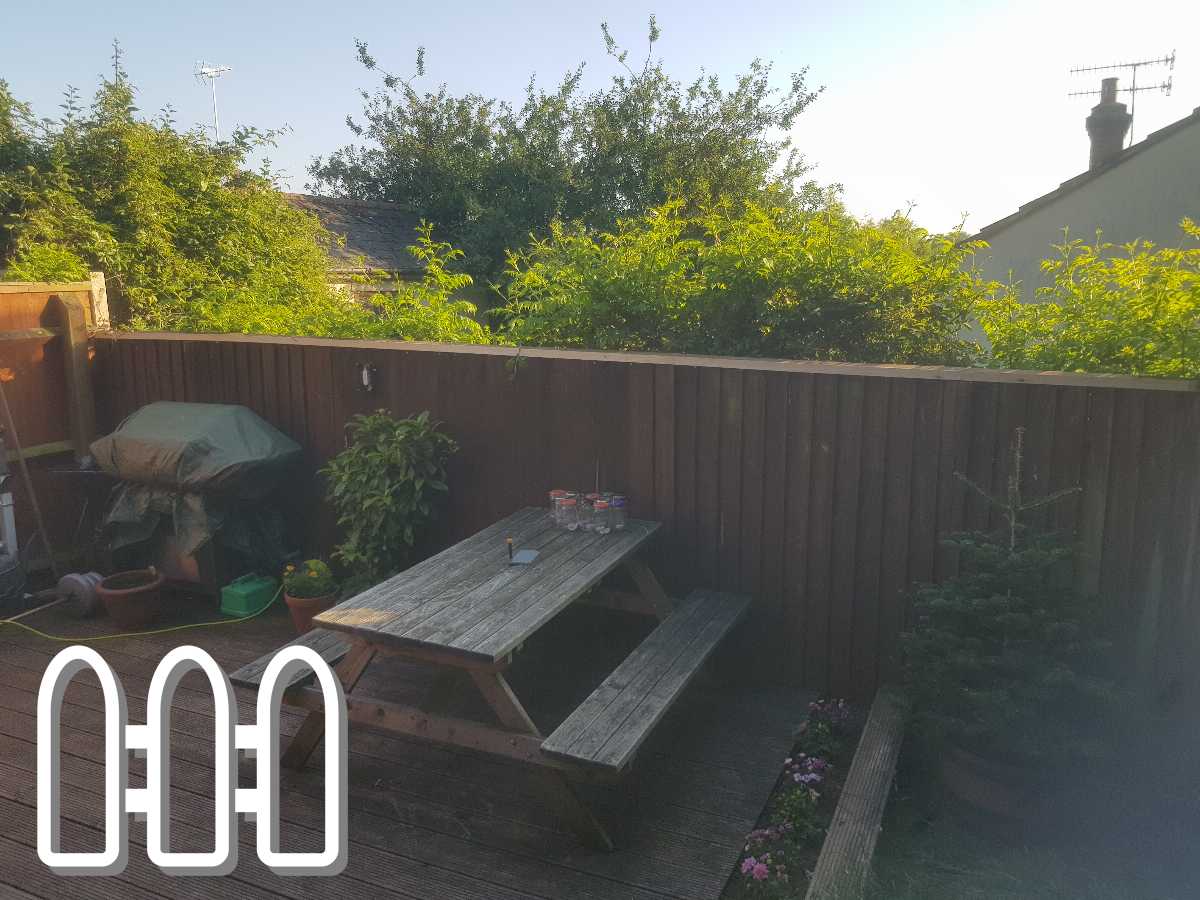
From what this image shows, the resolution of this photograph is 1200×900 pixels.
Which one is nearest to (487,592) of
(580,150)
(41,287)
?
(41,287)

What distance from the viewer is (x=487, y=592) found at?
3.59m

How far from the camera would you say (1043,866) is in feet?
9.94

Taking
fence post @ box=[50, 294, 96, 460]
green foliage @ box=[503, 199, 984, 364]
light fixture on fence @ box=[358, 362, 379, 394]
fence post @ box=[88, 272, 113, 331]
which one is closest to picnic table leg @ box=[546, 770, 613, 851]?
green foliage @ box=[503, 199, 984, 364]

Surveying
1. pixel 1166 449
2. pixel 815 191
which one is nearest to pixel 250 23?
pixel 815 191

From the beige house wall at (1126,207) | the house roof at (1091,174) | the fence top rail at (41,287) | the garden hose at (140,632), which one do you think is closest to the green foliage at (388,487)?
the garden hose at (140,632)

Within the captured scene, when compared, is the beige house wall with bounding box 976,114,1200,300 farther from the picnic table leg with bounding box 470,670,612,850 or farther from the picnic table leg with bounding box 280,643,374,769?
the picnic table leg with bounding box 280,643,374,769

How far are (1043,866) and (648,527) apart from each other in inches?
84.5

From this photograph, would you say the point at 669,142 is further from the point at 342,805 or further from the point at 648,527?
the point at 342,805

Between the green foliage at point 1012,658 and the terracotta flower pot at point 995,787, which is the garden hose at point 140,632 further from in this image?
the terracotta flower pot at point 995,787

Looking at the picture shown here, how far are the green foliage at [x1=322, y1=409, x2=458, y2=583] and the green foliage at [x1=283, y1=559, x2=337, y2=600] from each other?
0.14 metres

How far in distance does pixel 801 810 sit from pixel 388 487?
2.77 metres

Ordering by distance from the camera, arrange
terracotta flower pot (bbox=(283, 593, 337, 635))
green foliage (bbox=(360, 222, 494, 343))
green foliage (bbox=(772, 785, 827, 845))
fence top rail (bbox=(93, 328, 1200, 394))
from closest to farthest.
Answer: green foliage (bbox=(772, 785, 827, 845)), fence top rail (bbox=(93, 328, 1200, 394)), terracotta flower pot (bbox=(283, 593, 337, 635)), green foliage (bbox=(360, 222, 494, 343))

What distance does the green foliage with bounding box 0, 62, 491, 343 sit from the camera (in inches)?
271

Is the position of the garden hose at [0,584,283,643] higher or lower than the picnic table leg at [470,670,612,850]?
lower
